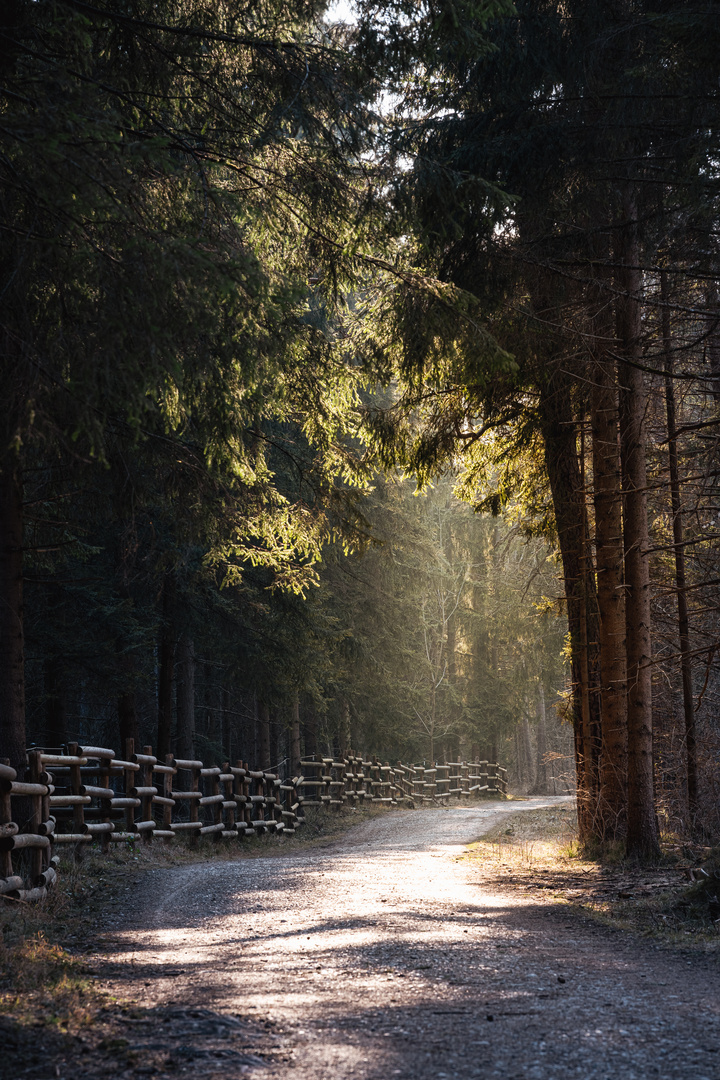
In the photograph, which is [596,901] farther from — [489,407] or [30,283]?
[30,283]

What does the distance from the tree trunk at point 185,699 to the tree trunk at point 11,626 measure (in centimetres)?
874

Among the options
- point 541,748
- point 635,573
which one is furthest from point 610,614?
point 541,748

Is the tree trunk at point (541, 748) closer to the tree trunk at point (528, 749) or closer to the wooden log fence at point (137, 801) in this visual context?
the tree trunk at point (528, 749)

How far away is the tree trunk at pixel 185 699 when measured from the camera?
706 inches

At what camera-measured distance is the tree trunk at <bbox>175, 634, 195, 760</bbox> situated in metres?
17.9

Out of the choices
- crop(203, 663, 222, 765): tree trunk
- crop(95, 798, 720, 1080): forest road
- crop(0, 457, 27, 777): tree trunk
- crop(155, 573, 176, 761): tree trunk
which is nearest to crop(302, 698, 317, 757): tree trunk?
crop(203, 663, 222, 765): tree trunk

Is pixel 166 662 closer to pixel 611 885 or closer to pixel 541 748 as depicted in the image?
pixel 611 885

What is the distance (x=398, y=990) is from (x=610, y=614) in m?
7.02

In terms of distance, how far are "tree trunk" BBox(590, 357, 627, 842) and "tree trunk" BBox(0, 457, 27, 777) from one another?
6.83 metres

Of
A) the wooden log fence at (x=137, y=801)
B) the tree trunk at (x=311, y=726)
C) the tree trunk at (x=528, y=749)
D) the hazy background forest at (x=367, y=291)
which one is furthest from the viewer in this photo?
the tree trunk at (x=528, y=749)

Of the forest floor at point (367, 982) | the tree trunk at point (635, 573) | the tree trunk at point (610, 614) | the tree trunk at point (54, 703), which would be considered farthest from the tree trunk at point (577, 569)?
the tree trunk at point (54, 703)

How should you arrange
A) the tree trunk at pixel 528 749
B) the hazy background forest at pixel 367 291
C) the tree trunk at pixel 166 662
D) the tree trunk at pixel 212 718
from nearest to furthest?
1. the hazy background forest at pixel 367 291
2. the tree trunk at pixel 166 662
3. the tree trunk at pixel 212 718
4. the tree trunk at pixel 528 749

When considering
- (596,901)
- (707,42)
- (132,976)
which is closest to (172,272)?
(132,976)

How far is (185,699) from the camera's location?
61.4 feet
